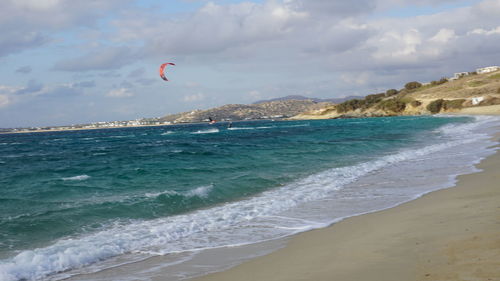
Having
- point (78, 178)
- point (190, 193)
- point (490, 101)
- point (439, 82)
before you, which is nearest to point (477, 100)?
point (490, 101)

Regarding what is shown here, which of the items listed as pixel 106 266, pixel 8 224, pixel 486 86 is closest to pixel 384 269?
pixel 106 266

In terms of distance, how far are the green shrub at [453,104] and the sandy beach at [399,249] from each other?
103 meters

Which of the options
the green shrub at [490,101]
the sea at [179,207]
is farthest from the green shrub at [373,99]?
the sea at [179,207]

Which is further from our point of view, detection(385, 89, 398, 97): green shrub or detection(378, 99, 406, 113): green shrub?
detection(385, 89, 398, 97): green shrub

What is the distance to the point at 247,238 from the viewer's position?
859 centimetres

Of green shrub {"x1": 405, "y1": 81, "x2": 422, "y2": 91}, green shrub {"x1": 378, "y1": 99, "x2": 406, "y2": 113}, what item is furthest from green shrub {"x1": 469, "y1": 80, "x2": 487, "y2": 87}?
green shrub {"x1": 405, "y1": 81, "x2": 422, "y2": 91}

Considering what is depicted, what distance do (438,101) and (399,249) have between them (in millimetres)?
113425

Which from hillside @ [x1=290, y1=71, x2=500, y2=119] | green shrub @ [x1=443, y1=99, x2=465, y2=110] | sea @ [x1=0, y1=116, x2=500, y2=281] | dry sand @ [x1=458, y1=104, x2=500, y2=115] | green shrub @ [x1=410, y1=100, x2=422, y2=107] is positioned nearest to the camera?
sea @ [x1=0, y1=116, x2=500, y2=281]

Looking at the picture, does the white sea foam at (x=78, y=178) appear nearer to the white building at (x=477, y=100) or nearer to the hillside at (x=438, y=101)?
the hillside at (x=438, y=101)

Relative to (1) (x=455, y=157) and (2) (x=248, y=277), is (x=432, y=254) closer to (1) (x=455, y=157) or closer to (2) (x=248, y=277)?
(2) (x=248, y=277)

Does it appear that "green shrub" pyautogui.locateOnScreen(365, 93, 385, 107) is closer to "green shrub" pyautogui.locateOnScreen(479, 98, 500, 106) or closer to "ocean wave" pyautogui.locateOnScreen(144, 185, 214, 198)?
"green shrub" pyautogui.locateOnScreen(479, 98, 500, 106)

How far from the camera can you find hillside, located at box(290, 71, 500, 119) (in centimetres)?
9715

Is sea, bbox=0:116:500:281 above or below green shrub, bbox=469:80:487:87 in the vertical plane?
below

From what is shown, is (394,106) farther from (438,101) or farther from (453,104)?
(453,104)
